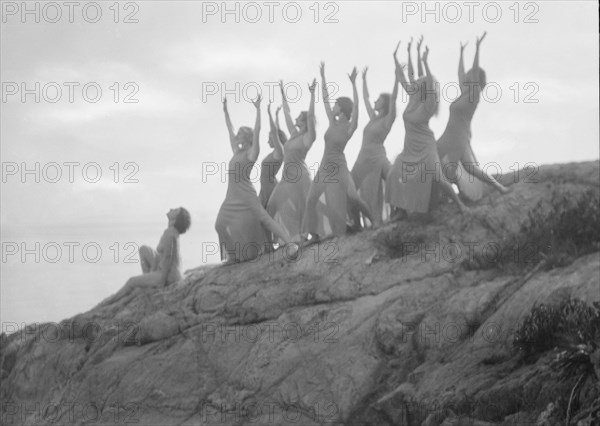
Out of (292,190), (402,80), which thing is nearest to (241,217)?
(292,190)

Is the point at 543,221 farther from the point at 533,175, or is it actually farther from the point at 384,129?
the point at 384,129

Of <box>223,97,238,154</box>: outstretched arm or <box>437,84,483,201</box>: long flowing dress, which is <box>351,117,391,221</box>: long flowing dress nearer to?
<box>437,84,483,201</box>: long flowing dress

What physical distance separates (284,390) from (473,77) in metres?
6.72

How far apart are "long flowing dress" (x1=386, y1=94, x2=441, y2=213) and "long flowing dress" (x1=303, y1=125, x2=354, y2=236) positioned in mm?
886

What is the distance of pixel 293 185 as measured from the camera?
2258cm

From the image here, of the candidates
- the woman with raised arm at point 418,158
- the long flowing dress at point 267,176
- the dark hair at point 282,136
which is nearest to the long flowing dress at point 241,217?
the long flowing dress at point 267,176

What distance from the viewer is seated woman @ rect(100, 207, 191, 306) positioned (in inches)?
886

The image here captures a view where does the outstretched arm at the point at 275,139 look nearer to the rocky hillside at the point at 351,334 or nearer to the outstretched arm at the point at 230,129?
the outstretched arm at the point at 230,129

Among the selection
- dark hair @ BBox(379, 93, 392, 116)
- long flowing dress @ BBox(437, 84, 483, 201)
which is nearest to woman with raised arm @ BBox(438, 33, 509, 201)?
long flowing dress @ BBox(437, 84, 483, 201)

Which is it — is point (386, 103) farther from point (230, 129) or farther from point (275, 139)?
point (230, 129)

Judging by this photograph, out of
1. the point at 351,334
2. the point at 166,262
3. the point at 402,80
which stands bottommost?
the point at 351,334

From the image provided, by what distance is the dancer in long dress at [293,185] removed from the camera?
73.2ft

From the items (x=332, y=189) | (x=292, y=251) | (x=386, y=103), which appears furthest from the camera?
(x=386, y=103)

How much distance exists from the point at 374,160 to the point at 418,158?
1.56m
